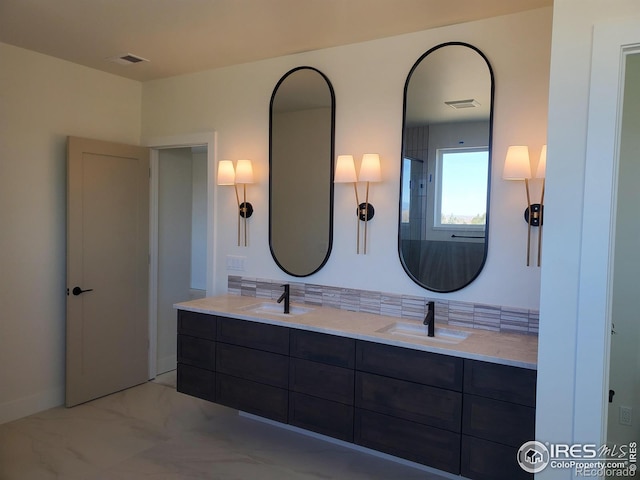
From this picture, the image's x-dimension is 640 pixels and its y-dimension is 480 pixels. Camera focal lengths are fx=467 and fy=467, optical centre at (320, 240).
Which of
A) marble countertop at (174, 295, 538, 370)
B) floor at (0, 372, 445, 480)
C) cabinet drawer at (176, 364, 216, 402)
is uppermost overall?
marble countertop at (174, 295, 538, 370)

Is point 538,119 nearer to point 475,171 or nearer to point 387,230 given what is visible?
point 475,171

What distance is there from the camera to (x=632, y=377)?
2807 millimetres

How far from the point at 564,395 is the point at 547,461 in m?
0.27

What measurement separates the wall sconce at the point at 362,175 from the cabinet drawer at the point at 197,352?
125cm

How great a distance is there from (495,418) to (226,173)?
101 inches

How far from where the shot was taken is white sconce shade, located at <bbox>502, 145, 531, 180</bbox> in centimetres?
256

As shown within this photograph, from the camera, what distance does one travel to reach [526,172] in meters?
2.56

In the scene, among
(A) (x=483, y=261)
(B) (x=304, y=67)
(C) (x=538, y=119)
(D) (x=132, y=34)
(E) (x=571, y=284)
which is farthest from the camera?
(B) (x=304, y=67)

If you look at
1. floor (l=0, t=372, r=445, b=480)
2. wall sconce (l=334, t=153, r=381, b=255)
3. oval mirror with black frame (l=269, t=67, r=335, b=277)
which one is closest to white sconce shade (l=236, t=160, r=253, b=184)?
oval mirror with black frame (l=269, t=67, r=335, b=277)

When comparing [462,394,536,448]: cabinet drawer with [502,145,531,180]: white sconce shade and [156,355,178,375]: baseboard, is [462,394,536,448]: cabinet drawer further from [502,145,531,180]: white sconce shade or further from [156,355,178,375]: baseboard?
[156,355,178,375]: baseboard

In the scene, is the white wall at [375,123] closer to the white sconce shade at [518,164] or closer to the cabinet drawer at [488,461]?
the white sconce shade at [518,164]

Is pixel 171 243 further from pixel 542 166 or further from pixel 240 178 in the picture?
pixel 542 166

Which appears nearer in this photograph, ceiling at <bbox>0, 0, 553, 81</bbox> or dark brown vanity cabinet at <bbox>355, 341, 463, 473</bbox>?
dark brown vanity cabinet at <bbox>355, 341, 463, 473</bbox>

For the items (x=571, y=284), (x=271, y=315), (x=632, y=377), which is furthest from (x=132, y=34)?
(x=632, y=377)
